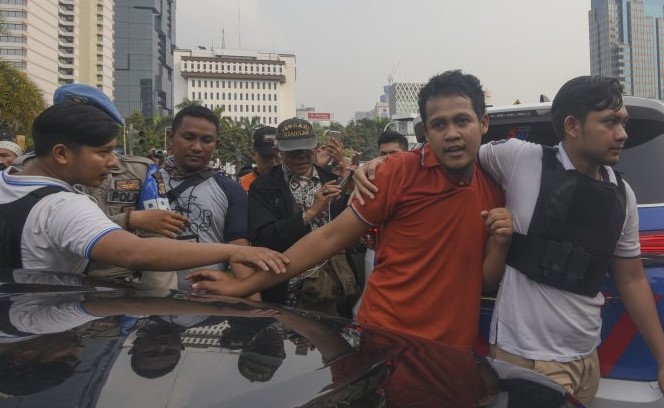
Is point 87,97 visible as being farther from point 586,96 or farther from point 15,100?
point 15,100

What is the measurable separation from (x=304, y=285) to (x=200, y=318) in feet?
5.51

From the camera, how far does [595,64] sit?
51812 millimetres

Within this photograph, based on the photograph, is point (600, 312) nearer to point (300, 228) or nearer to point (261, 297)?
point (300, 228)

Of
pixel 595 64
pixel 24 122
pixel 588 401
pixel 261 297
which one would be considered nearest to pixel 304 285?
pixel 261 297

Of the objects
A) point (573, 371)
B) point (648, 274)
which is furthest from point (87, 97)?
point (648, 274)

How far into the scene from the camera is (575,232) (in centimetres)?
194

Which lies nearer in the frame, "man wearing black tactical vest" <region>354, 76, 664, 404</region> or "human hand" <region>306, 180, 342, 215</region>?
"man wearing black tactical vest" <region>354, 76, 664, 404</region>

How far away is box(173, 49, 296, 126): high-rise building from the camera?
12450 centimetres

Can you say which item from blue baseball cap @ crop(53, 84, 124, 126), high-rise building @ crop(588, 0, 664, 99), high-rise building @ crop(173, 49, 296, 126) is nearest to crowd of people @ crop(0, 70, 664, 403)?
blue baseball cap @ crop(53, 84, 124, 126)

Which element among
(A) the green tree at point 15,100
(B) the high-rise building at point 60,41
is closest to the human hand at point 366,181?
(A) the green tree at point 15,100

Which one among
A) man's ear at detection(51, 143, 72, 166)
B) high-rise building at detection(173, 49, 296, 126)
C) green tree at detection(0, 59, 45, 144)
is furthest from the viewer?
high-rise building at detection(173, 49, 296, 126)

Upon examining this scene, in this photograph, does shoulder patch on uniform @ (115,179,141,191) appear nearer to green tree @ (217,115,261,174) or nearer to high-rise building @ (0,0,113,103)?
green tree @ (217,115,261,174)

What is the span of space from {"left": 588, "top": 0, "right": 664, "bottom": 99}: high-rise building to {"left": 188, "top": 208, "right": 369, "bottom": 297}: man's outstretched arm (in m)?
71.1

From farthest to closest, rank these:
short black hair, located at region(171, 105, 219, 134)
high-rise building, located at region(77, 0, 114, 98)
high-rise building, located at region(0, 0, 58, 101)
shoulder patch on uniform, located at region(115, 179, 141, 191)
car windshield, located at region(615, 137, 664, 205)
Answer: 1. high-rise building, located at region(77, 0, 114, 98)
2. high-rise building, located at region(0, 0, 58, 101)
3. short black hair, located at region(171, 105, 219, 134)
4. shoulder patch on uniform, located at region(115, 179, 141, 191)
5. car windshield, located at region(615, 137, 664, 205)
